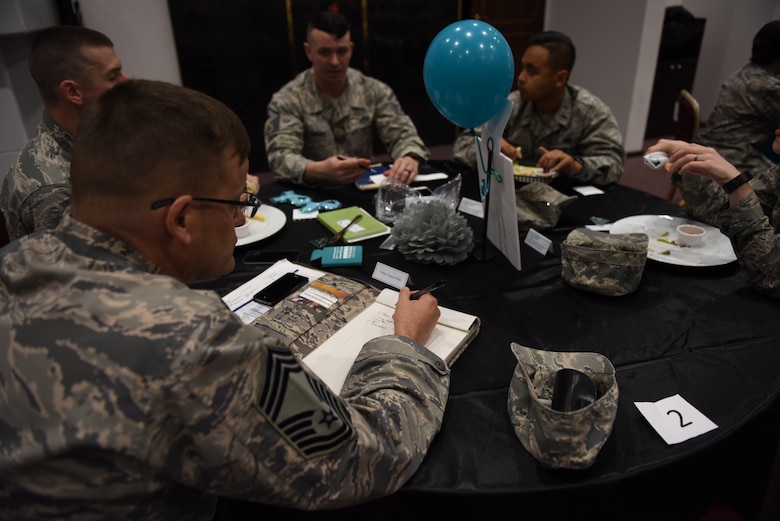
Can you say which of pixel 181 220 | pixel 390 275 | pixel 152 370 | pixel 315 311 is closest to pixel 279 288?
pixel 315 311

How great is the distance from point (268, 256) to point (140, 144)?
0.78 metres

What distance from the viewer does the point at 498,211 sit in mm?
1381

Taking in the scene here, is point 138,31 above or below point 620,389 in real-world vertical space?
above

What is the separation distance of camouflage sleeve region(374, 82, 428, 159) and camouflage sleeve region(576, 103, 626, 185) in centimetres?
75

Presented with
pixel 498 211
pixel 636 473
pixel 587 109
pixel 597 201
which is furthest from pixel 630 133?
pixel 636 473

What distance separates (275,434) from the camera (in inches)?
24.0

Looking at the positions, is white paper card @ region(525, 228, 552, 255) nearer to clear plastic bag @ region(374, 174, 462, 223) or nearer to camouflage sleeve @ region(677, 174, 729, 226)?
clear plastic bag @ region(374, 174, 462, 223)

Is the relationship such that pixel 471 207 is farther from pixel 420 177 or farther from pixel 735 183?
pixel 735 183

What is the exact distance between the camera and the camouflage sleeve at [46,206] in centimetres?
135

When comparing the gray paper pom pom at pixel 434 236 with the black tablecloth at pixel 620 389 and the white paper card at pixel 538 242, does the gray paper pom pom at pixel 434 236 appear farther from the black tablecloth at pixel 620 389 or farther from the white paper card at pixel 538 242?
the white paper card at pixel 538 242

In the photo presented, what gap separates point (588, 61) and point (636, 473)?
4.81m

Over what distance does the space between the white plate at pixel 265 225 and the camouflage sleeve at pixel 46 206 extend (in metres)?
0.49

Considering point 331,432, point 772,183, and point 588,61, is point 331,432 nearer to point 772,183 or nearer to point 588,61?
point 772,183

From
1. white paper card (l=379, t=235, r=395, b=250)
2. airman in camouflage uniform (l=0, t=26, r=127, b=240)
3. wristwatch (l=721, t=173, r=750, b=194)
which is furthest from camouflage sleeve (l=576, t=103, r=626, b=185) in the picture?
airman in camouflage uniform (l=0, t=26, r=127, b=240)
